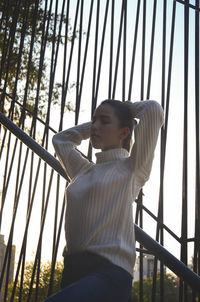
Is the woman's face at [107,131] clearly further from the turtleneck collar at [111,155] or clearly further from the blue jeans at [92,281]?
the blue jeans at [92,281]

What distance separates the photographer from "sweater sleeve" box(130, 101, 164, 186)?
1317 mm

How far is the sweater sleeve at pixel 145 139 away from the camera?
1.32 metres

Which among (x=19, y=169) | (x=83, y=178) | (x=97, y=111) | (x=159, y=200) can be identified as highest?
(x=19, y=169)

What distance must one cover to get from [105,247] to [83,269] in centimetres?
9

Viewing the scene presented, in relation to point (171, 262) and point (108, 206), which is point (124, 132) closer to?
point (108, 206)

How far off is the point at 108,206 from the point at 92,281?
0.80 feet

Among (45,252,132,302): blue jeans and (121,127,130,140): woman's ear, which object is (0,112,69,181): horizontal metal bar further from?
(45,252,132,302): blue jeans

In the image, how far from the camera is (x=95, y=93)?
7.46 feet

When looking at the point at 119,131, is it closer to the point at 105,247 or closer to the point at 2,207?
the point at 105,247

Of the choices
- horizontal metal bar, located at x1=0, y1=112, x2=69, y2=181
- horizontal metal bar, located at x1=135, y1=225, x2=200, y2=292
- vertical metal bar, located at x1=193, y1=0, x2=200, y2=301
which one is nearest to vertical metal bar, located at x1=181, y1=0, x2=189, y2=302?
vertical metal bar, located at x1=193, y1=0, x2=200, y2=301

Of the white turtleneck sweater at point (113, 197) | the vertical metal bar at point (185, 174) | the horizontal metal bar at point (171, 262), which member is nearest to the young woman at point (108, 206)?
the white turtleneck sweater at point (113, 197)

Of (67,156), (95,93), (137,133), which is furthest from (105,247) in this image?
(95,93)

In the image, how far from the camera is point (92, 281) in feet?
3.61

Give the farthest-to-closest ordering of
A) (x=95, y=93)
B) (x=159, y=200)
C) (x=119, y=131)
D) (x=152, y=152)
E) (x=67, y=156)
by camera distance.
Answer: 1. (x=95, y=93)
2. (x=159, y=200)
3. (x=67, y=156)
4. (x=119, y=131)
5. (x=152, y=152)
